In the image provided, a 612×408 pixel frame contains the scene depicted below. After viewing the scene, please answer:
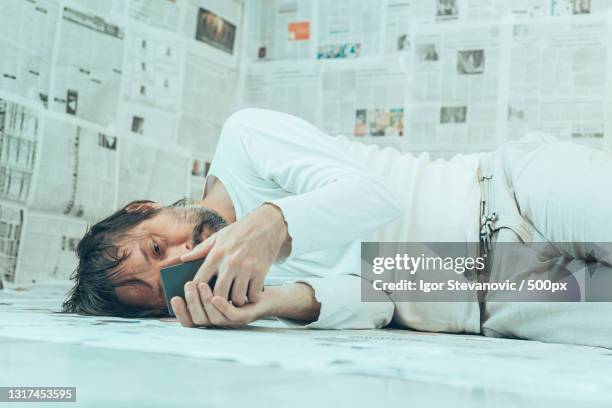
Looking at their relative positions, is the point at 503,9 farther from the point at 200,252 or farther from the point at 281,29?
the point at 200,252

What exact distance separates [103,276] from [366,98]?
0.86m

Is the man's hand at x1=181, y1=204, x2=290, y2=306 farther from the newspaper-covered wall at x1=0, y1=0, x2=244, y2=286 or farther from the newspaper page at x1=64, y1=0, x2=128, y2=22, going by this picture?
the newspaper page at x1=64, y1=0, x2=128, y2=22

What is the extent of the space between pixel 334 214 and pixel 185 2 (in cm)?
90

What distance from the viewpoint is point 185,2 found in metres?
1.53

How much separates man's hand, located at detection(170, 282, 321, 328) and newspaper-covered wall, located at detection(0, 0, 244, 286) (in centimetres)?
54

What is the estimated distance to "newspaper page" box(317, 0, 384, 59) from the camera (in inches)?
62.2

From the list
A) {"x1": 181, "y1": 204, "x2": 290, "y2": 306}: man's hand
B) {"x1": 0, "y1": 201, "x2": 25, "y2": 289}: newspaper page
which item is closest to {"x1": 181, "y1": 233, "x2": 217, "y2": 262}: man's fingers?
{"x1": 181, "y1": 204, "x2": 290, "y2": 306}: man's hand

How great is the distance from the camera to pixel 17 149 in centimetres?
115

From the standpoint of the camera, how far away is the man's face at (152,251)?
0.88 metres

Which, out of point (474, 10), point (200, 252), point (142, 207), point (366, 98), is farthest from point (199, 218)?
point (474, 10)

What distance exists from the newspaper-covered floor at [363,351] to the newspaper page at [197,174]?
720 mm

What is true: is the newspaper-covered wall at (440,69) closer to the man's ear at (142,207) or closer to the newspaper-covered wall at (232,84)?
the newspaper-covered wall at (232,84)

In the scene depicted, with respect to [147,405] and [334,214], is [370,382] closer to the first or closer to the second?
[147,405]

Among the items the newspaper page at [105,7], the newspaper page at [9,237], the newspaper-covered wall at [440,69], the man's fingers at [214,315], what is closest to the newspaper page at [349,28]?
the newspaper-covered wall at [440,69]
